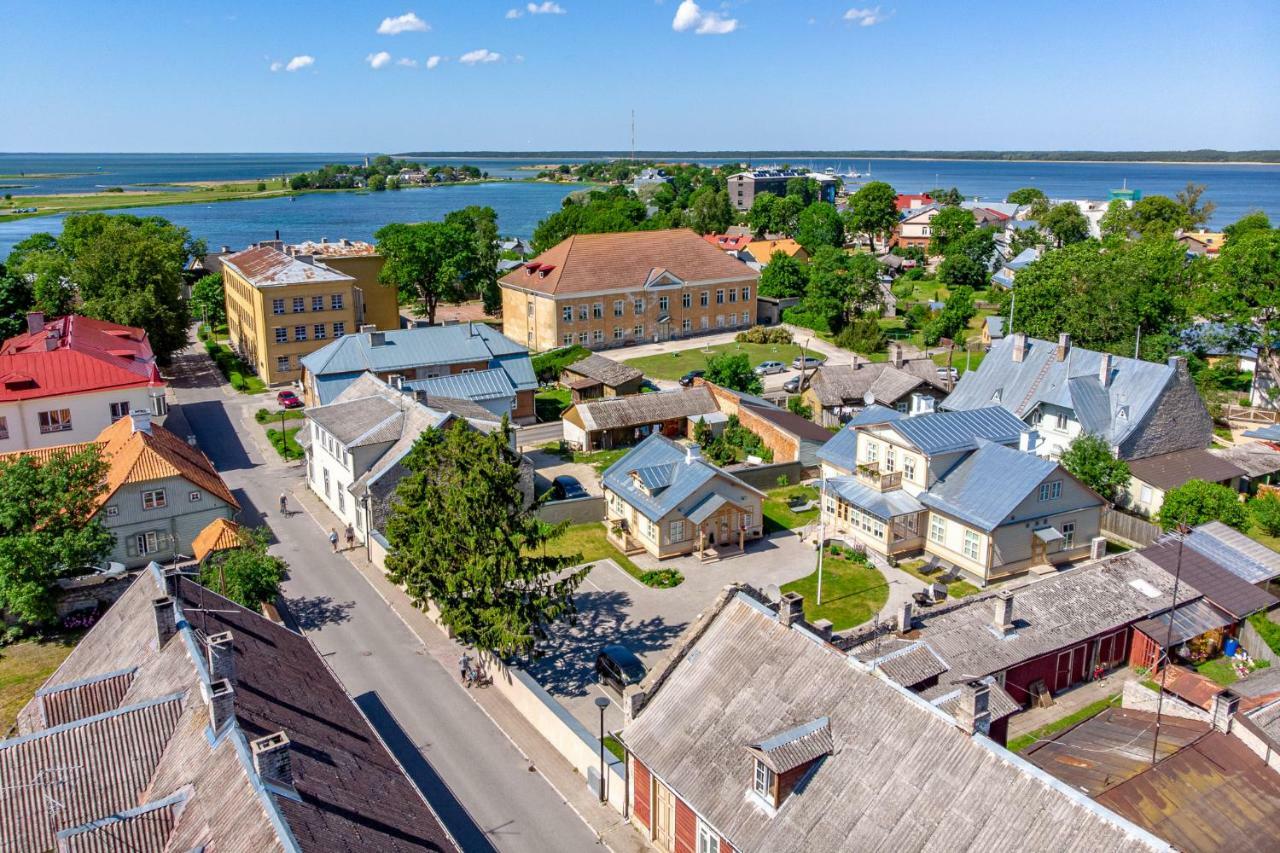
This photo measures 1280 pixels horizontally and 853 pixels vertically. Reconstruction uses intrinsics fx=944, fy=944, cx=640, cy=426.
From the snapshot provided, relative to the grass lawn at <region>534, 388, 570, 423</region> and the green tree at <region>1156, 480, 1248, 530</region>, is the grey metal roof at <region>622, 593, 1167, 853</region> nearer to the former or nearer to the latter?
the green tree at <region>1156, 480, 1248, 530</region>

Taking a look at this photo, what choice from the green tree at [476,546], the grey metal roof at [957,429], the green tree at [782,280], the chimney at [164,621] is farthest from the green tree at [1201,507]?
the green tree at [782,280]

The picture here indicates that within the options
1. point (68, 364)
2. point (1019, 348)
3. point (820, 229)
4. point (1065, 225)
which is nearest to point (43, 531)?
point (68, 364)

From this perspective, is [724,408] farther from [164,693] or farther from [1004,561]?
[164,693]

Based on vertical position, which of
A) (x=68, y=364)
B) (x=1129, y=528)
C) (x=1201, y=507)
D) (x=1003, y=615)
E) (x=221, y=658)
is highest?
(x=68, y=364)

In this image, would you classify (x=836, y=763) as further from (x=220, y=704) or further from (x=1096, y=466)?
(x=1096, y=466)

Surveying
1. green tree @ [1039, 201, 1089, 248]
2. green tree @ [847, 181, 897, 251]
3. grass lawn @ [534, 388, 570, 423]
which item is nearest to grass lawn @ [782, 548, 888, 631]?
grass lawn @ [534, 388, 570, 423]

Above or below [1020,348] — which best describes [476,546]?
below

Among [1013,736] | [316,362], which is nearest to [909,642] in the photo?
[1013,736]
